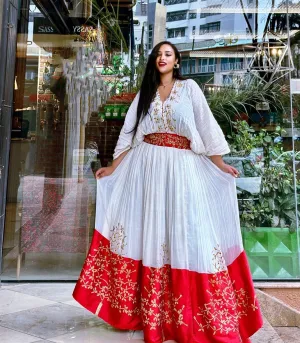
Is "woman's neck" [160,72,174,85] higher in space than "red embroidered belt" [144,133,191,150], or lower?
higher

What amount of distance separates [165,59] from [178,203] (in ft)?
2.48

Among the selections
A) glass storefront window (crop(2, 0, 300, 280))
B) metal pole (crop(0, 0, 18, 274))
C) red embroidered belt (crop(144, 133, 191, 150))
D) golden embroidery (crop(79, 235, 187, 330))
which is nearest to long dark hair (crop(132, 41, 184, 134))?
red embroidered belt (crop(144, 133, 191, 150))

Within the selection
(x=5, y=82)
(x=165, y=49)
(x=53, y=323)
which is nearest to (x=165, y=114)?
(x=165, y=49)

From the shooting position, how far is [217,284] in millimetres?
2111

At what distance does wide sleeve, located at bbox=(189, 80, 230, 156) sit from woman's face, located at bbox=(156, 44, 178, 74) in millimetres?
162

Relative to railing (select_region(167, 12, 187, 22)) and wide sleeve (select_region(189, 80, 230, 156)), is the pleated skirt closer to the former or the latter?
wide sleeve (select_region(189, 80, 230, 156))

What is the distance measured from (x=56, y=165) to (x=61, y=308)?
1.71 meters

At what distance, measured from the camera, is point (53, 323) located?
245 cm

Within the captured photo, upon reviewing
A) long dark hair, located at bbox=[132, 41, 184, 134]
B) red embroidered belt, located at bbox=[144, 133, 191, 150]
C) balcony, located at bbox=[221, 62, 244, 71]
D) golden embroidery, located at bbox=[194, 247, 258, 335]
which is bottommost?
golden embroidery, located at bbox=[194, 247, 258, 335]

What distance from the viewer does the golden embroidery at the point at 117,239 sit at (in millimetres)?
2252

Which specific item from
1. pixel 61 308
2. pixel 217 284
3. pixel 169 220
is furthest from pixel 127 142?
pixel 61 308

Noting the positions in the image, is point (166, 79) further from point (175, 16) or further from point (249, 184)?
point (175, 16)

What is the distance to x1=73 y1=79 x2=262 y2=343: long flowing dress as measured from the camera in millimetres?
2105

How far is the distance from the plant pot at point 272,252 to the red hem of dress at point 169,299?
146 centimetres
